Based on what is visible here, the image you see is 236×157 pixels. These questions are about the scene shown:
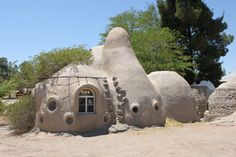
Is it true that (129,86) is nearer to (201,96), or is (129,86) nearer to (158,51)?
(201,96)

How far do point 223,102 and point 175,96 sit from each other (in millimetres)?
3864

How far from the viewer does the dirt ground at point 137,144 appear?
13.9 m

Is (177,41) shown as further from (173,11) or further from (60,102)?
(60,102)

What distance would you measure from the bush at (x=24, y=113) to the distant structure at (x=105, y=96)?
1.07m

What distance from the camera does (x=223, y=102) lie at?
25578 millimetres

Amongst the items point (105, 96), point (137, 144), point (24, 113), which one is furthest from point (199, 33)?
point (137, 144)

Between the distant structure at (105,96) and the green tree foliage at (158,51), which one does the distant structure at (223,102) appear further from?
the green tree foliage at (158,51)

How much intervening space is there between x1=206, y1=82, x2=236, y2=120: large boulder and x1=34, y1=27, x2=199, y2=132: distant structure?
3.28m

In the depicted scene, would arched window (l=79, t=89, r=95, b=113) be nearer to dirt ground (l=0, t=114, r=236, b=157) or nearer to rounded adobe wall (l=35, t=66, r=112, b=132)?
rounded adobe wall (l=35, t=66, r=112, b=132)

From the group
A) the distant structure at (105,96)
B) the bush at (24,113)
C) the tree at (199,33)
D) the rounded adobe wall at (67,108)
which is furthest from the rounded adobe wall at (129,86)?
the tree at (199,33)

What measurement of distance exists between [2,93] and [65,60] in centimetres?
459

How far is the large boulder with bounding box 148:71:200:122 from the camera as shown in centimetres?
2373

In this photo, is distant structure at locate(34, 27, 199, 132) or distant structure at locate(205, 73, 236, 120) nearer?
distant structure at locate(34, 27, 199, 132)

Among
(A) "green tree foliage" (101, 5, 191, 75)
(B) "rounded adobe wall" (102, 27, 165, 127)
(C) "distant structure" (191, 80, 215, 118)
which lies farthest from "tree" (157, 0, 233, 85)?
(B) "rounded adobe wall" (102, 27, 165, 127)
